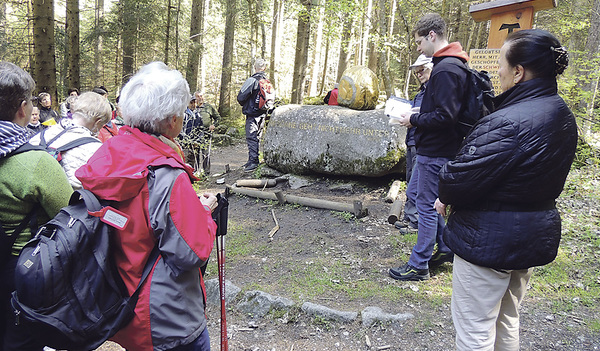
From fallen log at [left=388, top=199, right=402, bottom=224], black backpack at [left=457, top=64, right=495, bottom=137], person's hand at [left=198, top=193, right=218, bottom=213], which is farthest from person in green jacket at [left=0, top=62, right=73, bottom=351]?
fallen log at [left=388, top=199, right=402, bottom=224]

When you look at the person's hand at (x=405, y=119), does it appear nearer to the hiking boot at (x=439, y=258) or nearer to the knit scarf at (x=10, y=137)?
the hiking boot at (x=439, y=258)

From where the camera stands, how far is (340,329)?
3312mm

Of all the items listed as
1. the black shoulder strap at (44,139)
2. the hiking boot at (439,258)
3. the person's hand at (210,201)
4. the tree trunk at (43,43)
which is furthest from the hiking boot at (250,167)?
the person's hand at (210,201)

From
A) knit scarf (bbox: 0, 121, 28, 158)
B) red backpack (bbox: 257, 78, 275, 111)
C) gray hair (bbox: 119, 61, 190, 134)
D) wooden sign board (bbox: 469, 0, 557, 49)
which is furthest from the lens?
red backpack (bbox: 257, 78, 275, 111)

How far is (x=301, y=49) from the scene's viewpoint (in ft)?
40.1

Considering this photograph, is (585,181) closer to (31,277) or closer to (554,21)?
(31,277)

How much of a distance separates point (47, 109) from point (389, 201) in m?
7.08

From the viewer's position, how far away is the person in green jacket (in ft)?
6.32

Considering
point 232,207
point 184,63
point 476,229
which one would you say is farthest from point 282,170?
point 184,63

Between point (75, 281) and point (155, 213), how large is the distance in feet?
1.41

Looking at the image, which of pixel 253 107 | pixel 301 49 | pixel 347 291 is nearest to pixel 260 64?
pixel 253 107

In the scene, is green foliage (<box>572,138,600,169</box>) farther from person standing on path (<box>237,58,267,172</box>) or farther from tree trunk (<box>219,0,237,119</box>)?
tree trunk (<box>219,0,237,119</box>)

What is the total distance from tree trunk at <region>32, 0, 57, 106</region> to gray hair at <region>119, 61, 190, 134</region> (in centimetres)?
791

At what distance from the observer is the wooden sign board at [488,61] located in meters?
5.24
